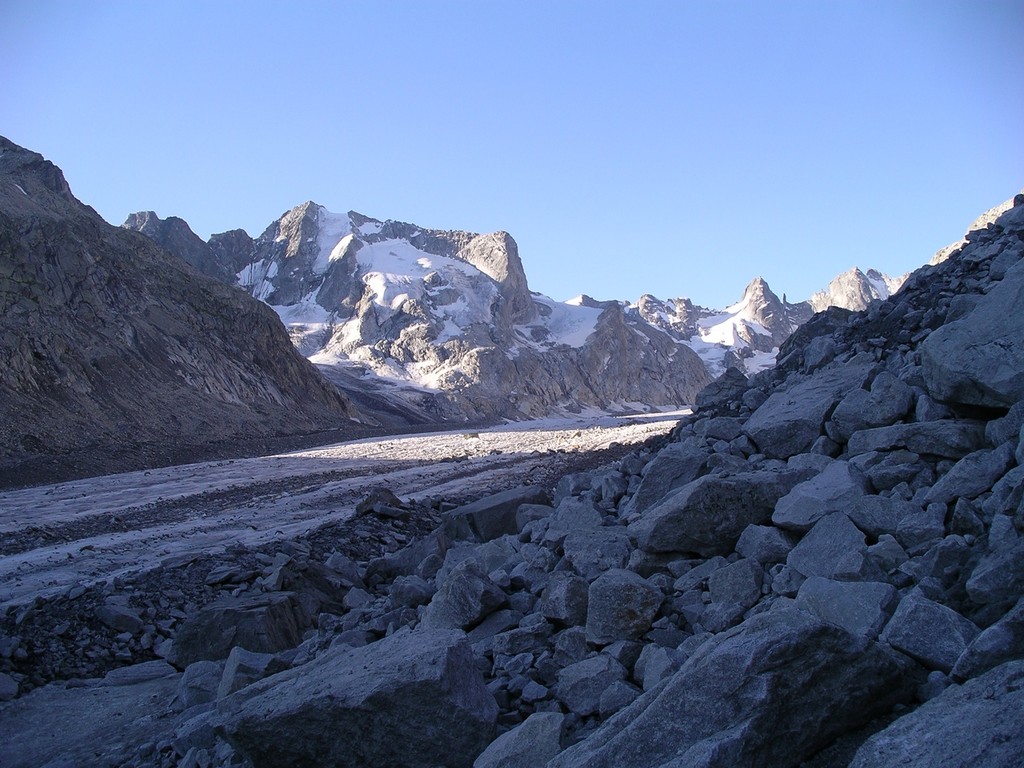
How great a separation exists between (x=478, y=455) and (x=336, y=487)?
32.5 ft

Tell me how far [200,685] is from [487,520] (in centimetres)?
477

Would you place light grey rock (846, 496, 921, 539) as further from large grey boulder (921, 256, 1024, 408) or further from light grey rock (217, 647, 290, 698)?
light grey rock (217, 647, 290, 698)

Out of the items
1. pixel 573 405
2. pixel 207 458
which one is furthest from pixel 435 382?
pixel 207 458

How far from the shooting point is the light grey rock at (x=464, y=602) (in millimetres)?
5879

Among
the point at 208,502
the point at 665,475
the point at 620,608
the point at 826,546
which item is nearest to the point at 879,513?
the point at 826,546

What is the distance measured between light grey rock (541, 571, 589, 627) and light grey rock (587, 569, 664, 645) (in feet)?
0.72

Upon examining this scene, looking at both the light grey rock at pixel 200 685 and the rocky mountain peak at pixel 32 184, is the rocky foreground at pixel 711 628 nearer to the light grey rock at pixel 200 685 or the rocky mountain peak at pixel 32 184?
the light grey rock at pixel 200 685

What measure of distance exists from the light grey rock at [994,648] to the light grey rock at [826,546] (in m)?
1.25

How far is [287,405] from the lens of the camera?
51.2 metres

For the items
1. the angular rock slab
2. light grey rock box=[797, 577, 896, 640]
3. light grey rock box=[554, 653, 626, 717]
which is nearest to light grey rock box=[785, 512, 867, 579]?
light grey rock box=[797, 577, 896, 640]

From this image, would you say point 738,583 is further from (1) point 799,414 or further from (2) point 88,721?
(2) point 88,721

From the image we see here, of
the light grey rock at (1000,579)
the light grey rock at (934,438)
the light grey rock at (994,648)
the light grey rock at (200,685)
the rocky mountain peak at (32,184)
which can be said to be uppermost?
the rocky mountain peak at (32,184)

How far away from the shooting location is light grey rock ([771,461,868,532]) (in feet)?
17.8

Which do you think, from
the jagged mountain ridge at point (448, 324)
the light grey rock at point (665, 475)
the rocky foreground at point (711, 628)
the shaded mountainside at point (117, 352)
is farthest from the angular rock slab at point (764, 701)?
the jagged mountain ridge at point (448, 324)
